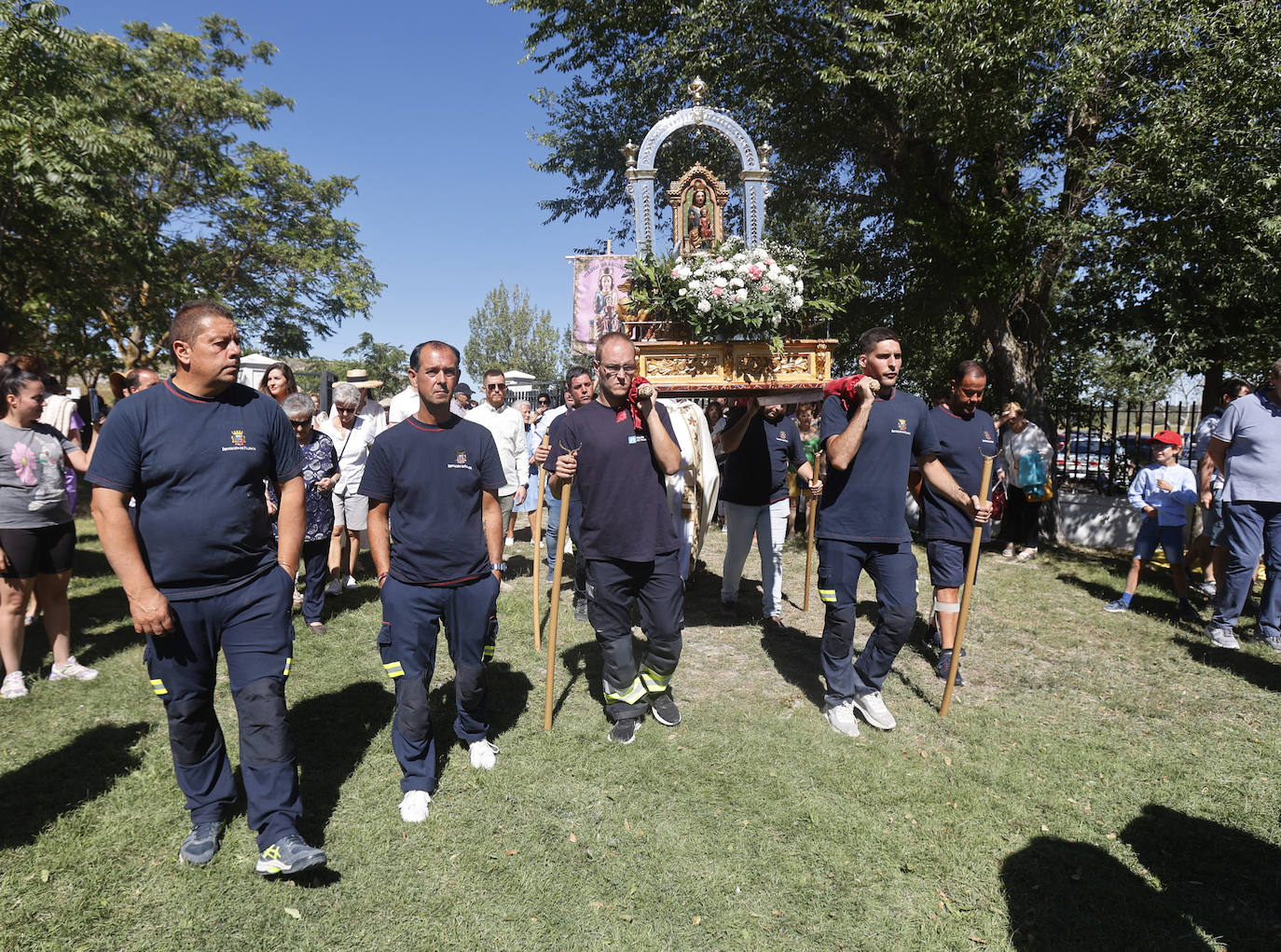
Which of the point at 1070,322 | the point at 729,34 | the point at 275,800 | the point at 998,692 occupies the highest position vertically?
the point at 729,34

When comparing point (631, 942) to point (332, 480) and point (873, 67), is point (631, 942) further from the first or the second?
point (873, 67)

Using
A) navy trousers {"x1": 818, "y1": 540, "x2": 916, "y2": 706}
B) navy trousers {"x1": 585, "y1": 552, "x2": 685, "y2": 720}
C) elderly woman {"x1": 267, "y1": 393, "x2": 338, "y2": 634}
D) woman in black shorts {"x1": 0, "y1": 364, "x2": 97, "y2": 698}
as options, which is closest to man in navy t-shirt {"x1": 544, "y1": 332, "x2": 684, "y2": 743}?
navy trousers {"x1": 585, "y1": 552, "x2": 685, "y2": 720}

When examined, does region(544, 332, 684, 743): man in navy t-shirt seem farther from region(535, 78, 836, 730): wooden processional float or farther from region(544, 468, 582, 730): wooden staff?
region(535, 78, 836, 730): wooden processional float

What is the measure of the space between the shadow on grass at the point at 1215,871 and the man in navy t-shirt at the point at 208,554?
12.2 ft

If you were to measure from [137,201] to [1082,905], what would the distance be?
17.0 m

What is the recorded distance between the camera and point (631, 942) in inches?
117

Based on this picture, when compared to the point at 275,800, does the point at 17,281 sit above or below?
above

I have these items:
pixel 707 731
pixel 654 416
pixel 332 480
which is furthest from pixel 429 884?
pixel 332 480

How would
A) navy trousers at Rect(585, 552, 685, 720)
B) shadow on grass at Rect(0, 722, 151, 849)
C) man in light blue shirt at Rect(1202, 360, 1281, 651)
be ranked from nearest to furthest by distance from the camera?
shadow on grass at Rect(0, 722, 151, 849) < navy trousers at Rect(585, 552, 685, 720) < man in light blue shirt at Rect(1202, 360, 1281, 651)

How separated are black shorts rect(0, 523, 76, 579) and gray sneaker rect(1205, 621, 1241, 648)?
29.5ft

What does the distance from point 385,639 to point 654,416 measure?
1.87m

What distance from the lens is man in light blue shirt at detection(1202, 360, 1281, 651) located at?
20.0ft

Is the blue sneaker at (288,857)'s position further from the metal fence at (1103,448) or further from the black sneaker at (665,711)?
the metal fence at (1103,448)

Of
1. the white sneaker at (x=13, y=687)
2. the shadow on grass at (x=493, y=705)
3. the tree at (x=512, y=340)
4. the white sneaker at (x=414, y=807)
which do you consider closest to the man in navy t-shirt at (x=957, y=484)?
the shadow on grass at (x=493, y=705)
